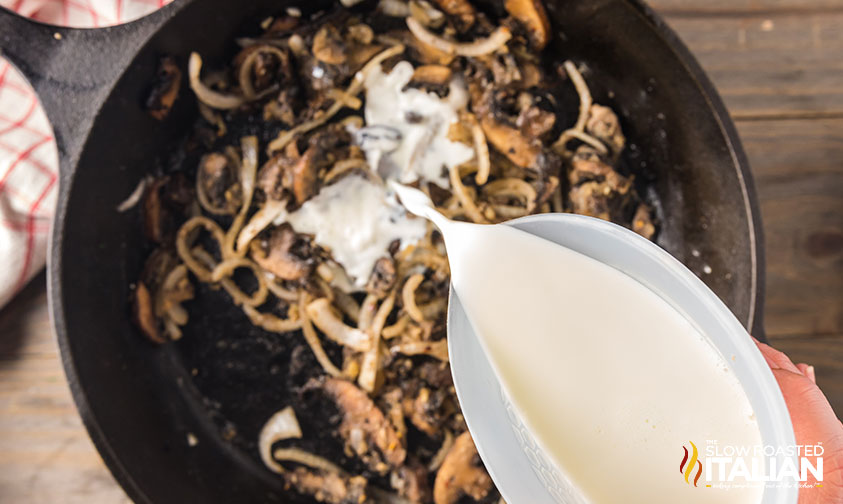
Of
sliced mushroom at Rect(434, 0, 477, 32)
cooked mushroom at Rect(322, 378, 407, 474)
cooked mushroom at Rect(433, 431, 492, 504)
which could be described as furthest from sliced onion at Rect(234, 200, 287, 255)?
cooked mushroom at Rect(433, 431, 492, 504)

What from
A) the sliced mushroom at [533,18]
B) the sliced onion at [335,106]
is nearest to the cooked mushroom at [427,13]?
the sliced onion at [335,106]

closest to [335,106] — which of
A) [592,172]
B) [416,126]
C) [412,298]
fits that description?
[416,126]

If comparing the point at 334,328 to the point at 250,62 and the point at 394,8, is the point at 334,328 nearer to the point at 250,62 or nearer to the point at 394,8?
the point at 250,62

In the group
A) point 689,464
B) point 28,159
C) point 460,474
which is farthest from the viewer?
point 28,159

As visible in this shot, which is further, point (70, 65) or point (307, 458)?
point (307, 458)

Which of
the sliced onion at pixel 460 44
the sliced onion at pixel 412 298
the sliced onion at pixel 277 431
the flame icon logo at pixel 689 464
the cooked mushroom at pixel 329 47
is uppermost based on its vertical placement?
the cooked mushroom at pixel 329 47

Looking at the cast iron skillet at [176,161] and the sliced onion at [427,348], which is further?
the sliced onion at [427,348]

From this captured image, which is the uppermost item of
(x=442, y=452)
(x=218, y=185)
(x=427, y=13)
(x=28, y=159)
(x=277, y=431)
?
(x=427, y=13)

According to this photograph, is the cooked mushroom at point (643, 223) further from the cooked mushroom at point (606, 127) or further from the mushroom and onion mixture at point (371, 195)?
the cooked mushroom at point (606, 127)

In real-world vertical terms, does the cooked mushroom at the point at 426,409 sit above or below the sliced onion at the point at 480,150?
below
